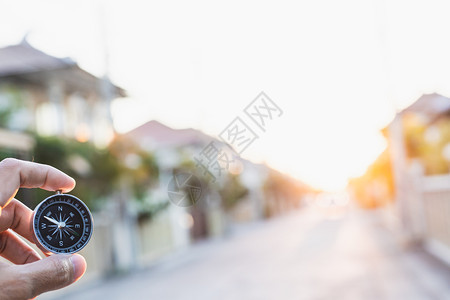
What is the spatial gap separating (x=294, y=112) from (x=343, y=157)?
1.51m

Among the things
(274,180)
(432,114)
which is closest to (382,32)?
(432,114)

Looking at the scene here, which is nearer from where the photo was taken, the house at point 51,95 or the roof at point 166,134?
the house at point 51,95

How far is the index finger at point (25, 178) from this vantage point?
1.60 metres

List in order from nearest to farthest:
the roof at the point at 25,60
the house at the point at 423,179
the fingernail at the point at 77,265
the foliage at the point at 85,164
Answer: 1. the fingernail at the point at 77,265
2. the house at the point at 423,179
3. the foliage at the point at 85,164
4. the roof at the point at 25,60

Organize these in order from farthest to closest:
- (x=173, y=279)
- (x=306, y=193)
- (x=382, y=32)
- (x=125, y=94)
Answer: (x=306, y=193) < (x=125, y=94) < (x=382, y=32) < (x=173, y=279)

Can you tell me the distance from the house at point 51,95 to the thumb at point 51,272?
12564 millimetres

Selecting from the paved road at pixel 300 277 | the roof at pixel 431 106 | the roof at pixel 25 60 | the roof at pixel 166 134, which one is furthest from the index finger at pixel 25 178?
the roof at pixel 166 134

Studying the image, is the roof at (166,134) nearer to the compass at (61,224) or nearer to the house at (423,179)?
the house at (423,179)

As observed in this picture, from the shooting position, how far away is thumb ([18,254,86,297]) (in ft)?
5.12

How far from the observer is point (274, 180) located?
55.9 meters

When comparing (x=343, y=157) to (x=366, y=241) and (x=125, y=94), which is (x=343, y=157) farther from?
(x=125, y=94)

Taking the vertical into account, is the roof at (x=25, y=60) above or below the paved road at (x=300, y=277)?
above

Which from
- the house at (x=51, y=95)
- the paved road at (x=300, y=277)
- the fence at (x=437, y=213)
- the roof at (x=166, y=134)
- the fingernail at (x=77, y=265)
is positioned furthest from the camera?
the roof at (x=166, y=134)

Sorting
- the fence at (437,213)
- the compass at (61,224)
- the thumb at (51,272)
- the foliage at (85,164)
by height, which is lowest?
the fence at (437,213)
